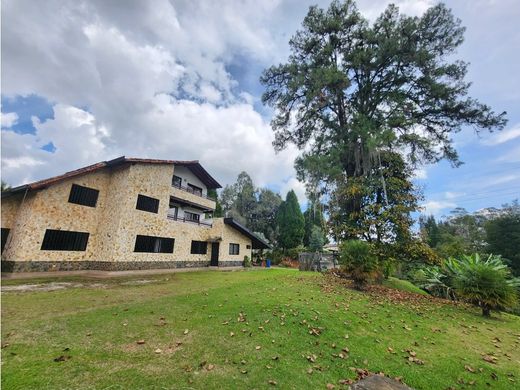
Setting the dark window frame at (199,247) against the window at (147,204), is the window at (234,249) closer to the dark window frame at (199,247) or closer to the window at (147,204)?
the dark window frame at (199,247)

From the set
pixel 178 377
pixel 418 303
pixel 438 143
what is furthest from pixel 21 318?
pixel 438 143

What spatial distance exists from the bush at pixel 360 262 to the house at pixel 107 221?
13.7 m

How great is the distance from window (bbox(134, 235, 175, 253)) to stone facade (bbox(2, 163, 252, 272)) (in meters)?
0.31

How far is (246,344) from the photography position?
4.34m

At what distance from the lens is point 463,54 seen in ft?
47.9

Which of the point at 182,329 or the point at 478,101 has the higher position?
the point at 478,101

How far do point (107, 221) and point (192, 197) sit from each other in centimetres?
744

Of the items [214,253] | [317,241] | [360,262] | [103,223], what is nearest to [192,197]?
[214,253]

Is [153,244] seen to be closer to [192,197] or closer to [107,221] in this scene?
[107,221]

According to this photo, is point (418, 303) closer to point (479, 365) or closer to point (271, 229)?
point (479, 365)

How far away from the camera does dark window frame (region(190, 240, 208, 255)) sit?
21.1 m

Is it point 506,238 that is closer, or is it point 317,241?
point 506,238

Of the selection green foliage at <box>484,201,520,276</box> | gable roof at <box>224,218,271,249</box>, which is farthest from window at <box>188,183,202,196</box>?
green foliage at <box>484,201,520,276</box>

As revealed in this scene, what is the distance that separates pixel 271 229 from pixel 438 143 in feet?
96.1
